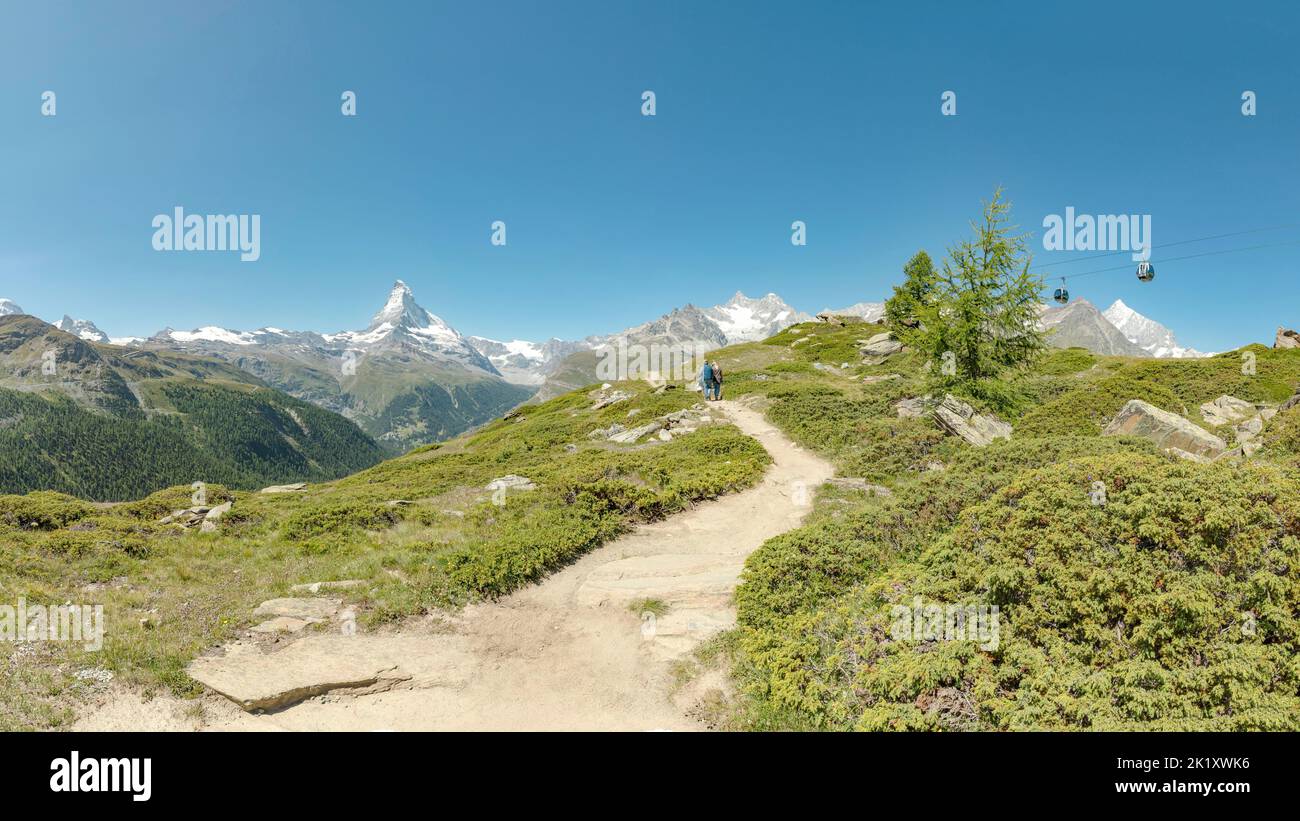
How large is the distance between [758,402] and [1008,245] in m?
18.3

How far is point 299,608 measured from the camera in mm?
11125

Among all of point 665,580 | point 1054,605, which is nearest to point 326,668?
point 665,580

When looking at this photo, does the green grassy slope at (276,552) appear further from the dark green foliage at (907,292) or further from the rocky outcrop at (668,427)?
the dark green foliage at (907,292)

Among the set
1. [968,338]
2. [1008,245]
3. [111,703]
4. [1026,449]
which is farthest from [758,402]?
[111,703]

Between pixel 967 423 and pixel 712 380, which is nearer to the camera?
pixel 967 423

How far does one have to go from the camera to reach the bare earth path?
817cm

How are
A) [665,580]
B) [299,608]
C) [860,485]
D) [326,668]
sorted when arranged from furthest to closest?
[860,485]
[665,580]
[299,608]
[326,668]

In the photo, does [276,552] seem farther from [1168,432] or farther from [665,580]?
[1168,432]

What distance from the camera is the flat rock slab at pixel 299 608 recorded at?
10.9 metres

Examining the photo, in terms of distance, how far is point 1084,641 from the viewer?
707 centimetres

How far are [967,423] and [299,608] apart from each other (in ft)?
85.6

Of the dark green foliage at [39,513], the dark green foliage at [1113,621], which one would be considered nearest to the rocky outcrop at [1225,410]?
the dark green foliage at [1113,621]
